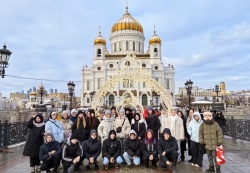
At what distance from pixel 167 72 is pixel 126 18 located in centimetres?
1895

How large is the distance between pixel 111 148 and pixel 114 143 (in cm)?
16

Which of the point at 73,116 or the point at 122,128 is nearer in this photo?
the point at 122,128

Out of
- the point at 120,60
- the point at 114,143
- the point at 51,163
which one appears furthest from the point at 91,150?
the point at 120,60

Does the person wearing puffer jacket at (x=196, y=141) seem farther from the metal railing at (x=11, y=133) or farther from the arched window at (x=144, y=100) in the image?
the arched window at (x=144, y=100)

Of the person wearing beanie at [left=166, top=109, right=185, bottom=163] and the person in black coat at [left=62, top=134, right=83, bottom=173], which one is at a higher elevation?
the person wearing beanie at [left=166, top=109, right=185, bottom=163]

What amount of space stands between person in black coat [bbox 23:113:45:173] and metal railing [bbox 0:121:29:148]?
3772 millimetres

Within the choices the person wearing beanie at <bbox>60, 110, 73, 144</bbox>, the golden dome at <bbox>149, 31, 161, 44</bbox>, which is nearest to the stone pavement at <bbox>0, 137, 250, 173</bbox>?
the person wearing beanie at <bbox>60, 110, 73, 144</bbox>

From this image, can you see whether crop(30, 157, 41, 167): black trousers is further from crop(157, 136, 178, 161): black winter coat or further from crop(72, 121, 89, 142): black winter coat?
crop(157, 136, 178, 161): black winter coat

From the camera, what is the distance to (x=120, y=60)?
54969mm

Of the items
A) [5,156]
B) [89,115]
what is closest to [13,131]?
[5,156]

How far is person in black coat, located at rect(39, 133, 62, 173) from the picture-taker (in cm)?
612

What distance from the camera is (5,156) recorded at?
8.63m

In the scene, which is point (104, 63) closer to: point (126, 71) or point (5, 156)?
point (126, 71)

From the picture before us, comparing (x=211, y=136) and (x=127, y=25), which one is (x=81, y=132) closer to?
(x=211, y=136)
